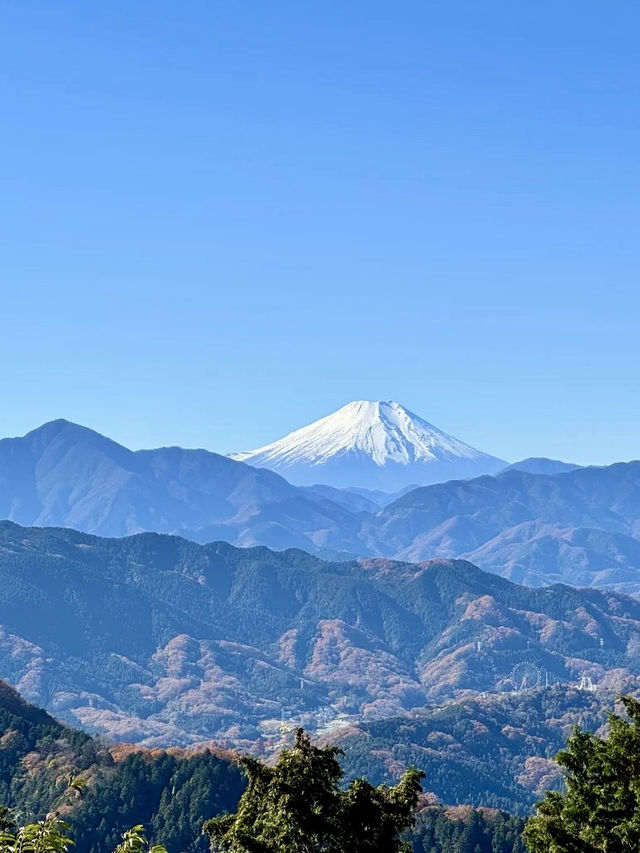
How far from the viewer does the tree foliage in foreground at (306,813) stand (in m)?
31.3

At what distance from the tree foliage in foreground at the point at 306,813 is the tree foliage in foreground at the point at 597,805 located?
760 centimetres

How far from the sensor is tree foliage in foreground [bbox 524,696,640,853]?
3788 cm

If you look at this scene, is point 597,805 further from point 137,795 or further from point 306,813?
point 137,795

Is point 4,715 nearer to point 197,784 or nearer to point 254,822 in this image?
point 197,784

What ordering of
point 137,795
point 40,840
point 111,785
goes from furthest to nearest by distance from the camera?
point 111,785 → point 137,795 → point 40,840

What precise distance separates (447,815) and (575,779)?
14867cm

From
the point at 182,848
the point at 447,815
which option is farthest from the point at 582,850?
the point at 447,815

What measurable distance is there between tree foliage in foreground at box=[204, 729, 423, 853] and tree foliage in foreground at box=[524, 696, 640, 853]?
760 cm

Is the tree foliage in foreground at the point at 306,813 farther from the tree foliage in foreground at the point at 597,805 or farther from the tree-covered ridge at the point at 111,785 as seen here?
the tree-covered ridge at the point at 111,785

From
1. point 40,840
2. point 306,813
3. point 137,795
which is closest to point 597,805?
point 306,813

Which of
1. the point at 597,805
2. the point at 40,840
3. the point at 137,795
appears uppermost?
the point at 40,840

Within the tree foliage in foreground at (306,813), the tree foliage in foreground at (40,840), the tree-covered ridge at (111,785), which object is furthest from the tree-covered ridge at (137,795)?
the tree foliage in foreground at (40,840)

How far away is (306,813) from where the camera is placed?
104 feet

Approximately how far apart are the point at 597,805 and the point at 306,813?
502 inches
